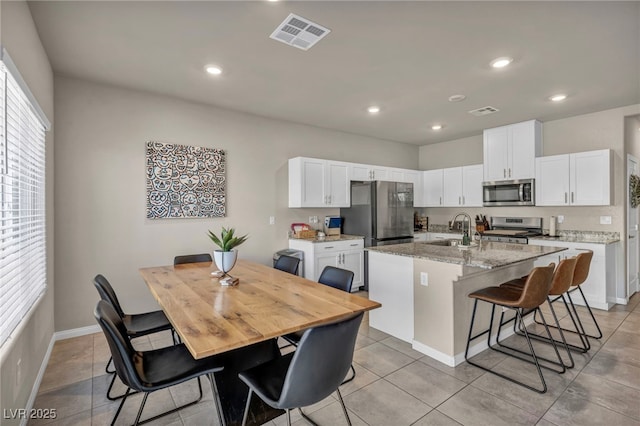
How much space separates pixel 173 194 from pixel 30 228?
1.56m

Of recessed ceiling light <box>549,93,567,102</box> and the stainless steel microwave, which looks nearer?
recessed ceiling light <box>549,93,567,102</box>

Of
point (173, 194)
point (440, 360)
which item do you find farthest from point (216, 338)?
point (173, 194)

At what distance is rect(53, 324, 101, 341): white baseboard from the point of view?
3129 millimetres

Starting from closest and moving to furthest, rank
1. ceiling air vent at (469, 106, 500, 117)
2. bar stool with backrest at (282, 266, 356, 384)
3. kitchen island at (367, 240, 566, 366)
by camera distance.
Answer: bar stool with backrest at (282, 266, 356, 384)
kitchen island at (367, 240, 566, 366)
ceiling air vent at (469, 106, 500, 117)

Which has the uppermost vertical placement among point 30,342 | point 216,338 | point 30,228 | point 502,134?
point 502,134

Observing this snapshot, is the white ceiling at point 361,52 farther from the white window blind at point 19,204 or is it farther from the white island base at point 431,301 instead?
the white island base at point 431,301

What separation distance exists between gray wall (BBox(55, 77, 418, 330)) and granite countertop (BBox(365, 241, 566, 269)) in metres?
2.08

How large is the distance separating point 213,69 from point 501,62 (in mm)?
2706

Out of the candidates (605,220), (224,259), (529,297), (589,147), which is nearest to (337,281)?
(224,259)

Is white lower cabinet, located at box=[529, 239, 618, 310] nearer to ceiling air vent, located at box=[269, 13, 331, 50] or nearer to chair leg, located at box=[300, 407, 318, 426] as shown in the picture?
chair leg, located at box=[300, 407, 318, 426]

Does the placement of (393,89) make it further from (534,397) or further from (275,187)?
(534,397)

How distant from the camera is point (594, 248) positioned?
4.00 metres

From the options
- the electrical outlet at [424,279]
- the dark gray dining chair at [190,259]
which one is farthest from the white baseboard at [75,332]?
the electrical outlet at [424,279]

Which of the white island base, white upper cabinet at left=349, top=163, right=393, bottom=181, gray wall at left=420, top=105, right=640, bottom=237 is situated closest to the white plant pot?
the white island base
